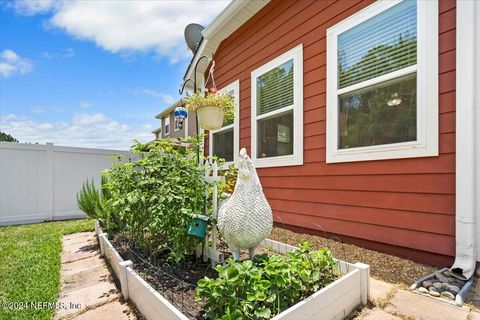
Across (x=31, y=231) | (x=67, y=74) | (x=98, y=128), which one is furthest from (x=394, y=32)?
(x=98, y=128)

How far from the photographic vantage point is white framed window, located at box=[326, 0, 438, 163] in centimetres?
242

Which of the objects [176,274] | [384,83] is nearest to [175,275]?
[176,274]

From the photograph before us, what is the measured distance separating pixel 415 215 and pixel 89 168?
6496mm

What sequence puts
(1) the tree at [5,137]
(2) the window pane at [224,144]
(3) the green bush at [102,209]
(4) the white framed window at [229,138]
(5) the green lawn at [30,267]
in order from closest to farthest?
(5) the green lawn at [30,267] < (3) the green bush at [102,209] < (4) the white framed window at [229,138] < (2) the window pane at [224,144] < (1) the tree at [5,137]

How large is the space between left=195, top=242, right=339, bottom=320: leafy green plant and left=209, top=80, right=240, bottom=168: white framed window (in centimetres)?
341

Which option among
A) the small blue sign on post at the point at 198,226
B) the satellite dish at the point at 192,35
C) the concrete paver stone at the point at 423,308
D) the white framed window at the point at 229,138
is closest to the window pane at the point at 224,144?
the white framed window at the point at 229,138

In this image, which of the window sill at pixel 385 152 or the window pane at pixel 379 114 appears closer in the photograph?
the window sill at pixel 385 152

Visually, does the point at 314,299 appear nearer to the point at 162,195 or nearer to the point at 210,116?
the point at 162,195

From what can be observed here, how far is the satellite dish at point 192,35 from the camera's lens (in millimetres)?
6273

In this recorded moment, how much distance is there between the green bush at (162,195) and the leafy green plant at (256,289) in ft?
2.80

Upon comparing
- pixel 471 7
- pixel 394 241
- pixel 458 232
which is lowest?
pixel 394 241

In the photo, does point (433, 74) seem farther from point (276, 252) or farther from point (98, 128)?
point (98, 128)

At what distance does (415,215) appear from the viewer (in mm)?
2520

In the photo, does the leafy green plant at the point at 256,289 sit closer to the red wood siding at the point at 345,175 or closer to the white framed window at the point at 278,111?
the red wood siding at the point at 345,175
